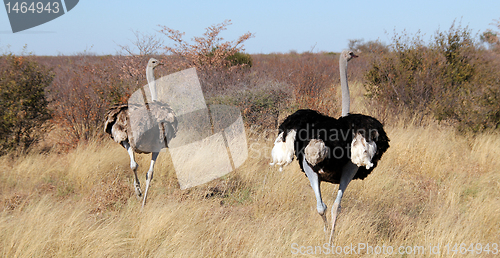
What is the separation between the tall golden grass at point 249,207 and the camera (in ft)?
9.39

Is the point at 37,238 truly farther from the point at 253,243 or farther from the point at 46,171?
the point at 46,171

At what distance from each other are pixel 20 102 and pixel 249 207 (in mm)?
3902

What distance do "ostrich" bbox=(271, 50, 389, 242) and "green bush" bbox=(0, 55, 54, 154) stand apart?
4.43m

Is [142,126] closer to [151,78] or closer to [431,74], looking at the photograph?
[151,78]

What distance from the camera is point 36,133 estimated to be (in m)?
6.08

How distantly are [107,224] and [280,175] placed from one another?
7.12 feet

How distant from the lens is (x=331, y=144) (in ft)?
8.74

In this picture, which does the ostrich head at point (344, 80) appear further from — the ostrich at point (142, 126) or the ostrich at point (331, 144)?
the ostrich at point (142, 126)

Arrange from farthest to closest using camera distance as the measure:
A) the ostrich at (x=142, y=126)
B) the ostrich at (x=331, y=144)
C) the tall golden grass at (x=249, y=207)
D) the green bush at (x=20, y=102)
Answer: the green bush at (x=20, y=102), the ostrich at (x=142, y=126), the tall golden grass at (x=249, y=207), the ostrich at (x=331, y=144)

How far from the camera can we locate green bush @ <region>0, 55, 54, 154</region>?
17.4 ft

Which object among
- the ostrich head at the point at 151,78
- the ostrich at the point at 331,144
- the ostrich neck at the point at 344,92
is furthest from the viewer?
the ostrich head at the point at 151,78

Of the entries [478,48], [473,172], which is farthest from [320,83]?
[473,172]

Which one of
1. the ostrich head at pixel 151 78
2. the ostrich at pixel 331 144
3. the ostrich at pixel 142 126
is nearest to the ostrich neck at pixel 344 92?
the ostrich at pixel 331 144

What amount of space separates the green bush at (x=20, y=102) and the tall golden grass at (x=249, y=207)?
→ 0.43 metres
